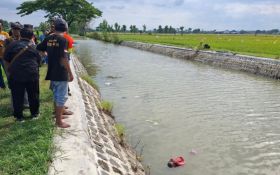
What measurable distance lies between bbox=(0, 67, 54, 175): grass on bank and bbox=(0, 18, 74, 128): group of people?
320 mm

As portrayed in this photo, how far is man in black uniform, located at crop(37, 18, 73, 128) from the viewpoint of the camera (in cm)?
614

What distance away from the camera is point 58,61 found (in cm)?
618

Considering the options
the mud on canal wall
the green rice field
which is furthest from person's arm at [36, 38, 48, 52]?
the green rice field

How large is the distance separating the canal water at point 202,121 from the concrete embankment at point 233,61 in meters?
1.81

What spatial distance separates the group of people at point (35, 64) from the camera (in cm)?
Result: 617

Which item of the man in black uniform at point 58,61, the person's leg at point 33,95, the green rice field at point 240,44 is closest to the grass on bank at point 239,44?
the green rice field at point 240,44

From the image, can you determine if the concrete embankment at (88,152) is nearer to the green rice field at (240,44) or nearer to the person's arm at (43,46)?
the person's arm at (43,46)

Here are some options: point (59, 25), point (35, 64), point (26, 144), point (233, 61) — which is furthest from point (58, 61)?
point (233, 61)

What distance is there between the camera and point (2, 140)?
19.5 ft

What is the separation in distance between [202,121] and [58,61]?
230 inches

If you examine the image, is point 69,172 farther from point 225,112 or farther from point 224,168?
point 225,112

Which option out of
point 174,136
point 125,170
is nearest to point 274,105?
point 174,136

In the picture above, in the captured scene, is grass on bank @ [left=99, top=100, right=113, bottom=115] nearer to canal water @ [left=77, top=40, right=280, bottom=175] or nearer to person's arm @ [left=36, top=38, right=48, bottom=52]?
canal water @ [left=77, top=40, right=280, bottom=175]

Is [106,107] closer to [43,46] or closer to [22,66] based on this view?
[22,66]
